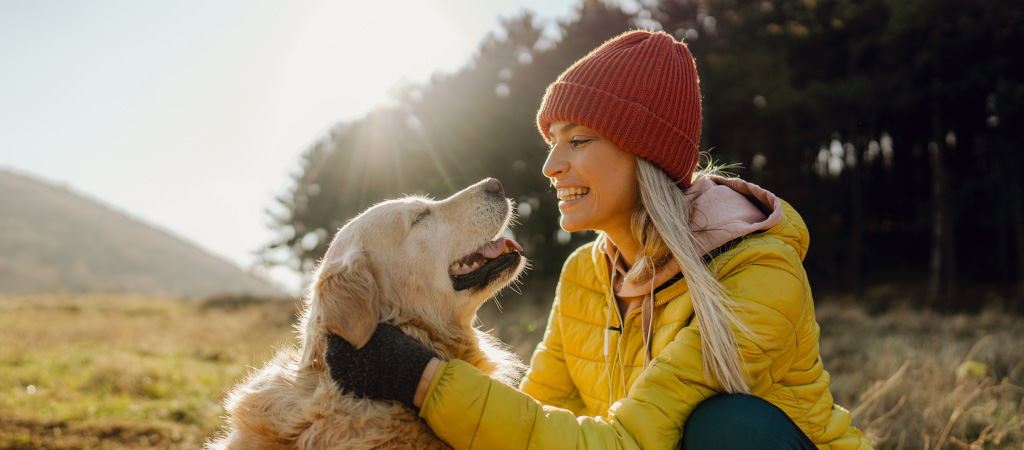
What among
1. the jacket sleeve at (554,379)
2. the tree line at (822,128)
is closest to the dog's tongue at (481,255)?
the jacket sleeve at (554,379)

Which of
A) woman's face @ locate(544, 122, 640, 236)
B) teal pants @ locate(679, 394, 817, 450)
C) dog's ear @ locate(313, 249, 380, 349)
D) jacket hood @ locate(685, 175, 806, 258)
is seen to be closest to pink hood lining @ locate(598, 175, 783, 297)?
jacket hood @ locate(685, 175, 806, 258)

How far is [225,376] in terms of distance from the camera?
746 cm

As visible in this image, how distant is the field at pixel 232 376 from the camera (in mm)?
4473

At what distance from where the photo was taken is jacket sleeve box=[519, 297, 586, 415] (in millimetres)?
3133

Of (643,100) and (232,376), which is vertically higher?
(643,100)

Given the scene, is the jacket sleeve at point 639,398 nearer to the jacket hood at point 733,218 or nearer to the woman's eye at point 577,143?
the jacket hood at point 733,218

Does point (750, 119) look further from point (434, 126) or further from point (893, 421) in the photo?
point (893, 421)

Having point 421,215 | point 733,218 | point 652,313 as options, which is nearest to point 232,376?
point 421,215

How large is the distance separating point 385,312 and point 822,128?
1947 centimetres

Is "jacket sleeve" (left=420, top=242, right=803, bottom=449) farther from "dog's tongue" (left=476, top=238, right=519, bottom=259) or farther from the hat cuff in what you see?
"dog's tongue" (left=476, top=238, right=519, bottom=259)

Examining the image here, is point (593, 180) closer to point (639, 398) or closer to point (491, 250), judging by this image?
point (491, 250)

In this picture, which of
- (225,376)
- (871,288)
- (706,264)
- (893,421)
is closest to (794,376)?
(706,264)

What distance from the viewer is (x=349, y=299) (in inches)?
87.9

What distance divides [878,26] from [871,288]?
7931mm
